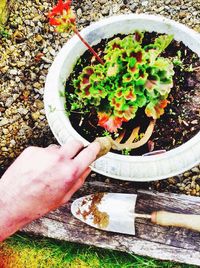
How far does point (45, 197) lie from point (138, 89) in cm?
54

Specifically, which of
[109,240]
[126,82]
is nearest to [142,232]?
[109,240]

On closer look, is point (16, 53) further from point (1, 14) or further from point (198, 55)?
point (198, 55)

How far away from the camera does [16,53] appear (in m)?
2.37

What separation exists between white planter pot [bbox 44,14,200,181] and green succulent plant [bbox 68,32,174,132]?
0.09 meters

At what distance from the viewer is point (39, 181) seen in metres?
1.18

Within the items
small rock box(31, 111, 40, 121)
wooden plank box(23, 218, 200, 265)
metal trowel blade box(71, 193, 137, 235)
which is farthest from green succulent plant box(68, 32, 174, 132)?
small rock box(31, 111, 40, 121)

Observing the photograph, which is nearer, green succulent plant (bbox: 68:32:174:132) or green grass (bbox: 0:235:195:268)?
green succulent plant (bbox: 68:32:174:132)

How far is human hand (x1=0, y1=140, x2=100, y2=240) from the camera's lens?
1.18m

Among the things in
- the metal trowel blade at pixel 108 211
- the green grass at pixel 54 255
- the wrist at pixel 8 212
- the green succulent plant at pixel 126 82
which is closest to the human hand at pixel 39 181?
the wrist at pixel 8 212

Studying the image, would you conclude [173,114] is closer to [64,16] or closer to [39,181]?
[64,16]

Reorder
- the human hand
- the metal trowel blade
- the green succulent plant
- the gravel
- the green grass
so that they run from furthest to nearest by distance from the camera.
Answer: the gravel < the green grass < the metal trowel blade < the green succulent plant < the human hand

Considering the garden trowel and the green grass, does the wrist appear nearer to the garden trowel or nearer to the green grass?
the garden trowel

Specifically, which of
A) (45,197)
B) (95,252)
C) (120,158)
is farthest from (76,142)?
(95,252)

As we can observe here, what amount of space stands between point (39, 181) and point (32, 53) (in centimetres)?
129
